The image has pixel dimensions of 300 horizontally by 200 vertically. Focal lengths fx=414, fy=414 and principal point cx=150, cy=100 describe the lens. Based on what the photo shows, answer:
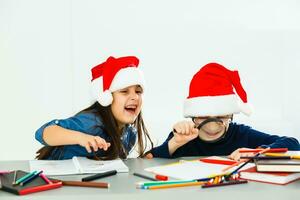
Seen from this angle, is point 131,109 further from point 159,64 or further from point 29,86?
point 29,86

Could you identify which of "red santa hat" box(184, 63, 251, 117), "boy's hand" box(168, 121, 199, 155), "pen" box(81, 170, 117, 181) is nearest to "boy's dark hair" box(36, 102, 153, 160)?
"boy's hand" box(168, 121, 199, 155)

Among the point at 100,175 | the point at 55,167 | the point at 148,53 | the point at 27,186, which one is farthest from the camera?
the point at 148,53

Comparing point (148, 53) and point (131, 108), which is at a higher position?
point (148, 53)

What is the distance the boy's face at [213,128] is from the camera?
1405 millimetres

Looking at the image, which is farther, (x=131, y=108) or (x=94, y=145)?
(x=131, y=108)

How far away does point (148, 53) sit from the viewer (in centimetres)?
231

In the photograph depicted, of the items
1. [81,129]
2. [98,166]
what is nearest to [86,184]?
[98,166]

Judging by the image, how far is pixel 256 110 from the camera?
2330mm

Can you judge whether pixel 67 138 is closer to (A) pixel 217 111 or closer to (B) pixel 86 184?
(B) pixel 86 184

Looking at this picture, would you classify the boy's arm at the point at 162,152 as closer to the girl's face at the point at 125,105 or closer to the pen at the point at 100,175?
the girl's face at the point at 125,105

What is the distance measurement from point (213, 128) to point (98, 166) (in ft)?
1.92

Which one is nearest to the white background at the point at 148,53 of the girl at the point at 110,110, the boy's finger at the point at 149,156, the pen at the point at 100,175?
the girl at the point at 110,110

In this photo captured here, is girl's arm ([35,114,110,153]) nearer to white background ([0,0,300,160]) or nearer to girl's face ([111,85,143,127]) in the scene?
girl's face ([111,85,143,127])

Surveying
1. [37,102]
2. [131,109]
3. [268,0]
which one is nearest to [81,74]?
[37,102]
